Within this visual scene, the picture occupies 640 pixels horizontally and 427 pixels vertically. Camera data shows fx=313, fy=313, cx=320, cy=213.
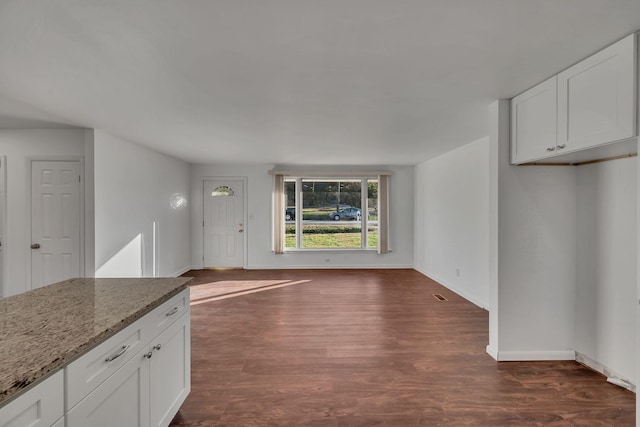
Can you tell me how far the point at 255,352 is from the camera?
297 centimetres

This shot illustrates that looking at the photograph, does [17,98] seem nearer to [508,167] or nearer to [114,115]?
[114,115]

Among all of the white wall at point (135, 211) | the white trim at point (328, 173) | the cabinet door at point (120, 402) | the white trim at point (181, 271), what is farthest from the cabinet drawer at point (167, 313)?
the white trim at point (328, 173)

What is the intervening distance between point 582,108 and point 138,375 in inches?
120

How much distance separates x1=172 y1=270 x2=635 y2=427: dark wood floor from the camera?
6.81 feet

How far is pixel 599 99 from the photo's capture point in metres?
1.97

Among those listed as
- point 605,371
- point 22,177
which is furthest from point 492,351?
A: point 22,177

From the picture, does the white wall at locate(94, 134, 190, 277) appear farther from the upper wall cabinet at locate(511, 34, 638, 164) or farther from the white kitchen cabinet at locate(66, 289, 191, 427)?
the upper wall cabinet at locate(511, 34, 638, 164)

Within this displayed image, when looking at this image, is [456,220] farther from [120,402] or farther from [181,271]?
[181,271]

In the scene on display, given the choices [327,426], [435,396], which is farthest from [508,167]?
[327,426]

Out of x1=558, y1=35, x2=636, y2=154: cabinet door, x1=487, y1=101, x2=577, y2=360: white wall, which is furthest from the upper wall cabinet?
x1=487, y1=101, x2=577, y2=360: white wall

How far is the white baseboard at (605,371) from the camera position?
2.33 m

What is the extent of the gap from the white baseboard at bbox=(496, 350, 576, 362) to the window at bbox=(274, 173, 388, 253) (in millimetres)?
4272

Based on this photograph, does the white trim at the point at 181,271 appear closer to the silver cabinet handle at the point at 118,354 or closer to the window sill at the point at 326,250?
the window sill at the point at 326,250

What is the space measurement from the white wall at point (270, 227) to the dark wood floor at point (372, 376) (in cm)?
268
